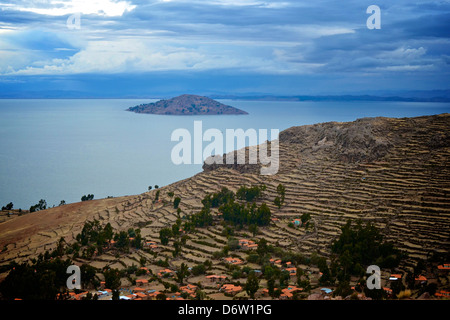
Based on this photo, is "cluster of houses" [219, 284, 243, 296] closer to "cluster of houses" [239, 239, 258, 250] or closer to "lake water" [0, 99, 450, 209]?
"cluster of houses" [239, 239, 258, 250]

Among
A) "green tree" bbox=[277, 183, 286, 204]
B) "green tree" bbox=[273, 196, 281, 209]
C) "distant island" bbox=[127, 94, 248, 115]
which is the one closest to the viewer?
"green tree" bbox=[273, 196, 281, 209]

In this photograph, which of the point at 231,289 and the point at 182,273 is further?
the point at 182,273

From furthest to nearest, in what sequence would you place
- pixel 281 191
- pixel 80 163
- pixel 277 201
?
1. pixel 80 163
2. pixel 281 191
3. pixel 277 201

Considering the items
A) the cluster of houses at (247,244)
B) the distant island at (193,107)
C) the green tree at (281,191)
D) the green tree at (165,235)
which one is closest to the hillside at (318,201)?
the green tree at (165,235)

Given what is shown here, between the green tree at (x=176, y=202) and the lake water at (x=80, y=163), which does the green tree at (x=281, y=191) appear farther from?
the lake water at (x=80, y=163)

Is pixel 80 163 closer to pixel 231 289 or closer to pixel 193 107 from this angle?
pixel 231 289

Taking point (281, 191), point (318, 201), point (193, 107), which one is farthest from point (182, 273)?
point (193, 107)

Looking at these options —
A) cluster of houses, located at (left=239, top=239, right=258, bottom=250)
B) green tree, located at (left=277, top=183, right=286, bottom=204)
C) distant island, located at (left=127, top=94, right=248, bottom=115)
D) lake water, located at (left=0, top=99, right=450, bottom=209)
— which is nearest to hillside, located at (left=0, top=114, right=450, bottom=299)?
green tree, located at (left=277, top=183, right=286, bottom=204)
